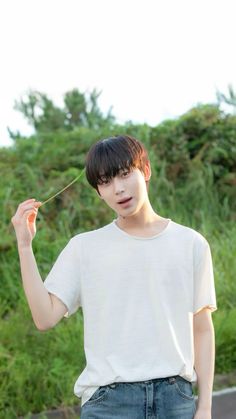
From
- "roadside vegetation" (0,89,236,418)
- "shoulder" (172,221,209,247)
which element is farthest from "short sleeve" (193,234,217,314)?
"roadside vegetation" (0,89,236,418)

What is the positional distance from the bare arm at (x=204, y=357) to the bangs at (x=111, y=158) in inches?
19.8

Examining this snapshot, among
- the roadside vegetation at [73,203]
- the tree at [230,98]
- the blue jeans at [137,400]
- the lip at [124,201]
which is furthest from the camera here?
the tree at [230,98]

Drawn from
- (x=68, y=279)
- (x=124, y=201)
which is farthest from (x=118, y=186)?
(x=68, y=279)

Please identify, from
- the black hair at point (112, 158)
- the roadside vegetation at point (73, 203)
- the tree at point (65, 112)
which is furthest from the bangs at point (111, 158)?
the tree at point (65, 112)

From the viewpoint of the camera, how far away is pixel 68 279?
254 centimetres

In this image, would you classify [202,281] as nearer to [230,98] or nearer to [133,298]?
[133,298]

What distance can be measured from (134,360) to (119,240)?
1.18 feet

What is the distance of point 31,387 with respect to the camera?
479cm

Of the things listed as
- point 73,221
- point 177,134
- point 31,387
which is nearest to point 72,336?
point 31,387

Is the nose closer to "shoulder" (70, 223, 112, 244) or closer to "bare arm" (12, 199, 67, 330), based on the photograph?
"shoulder" (70, 223, 112, 244)

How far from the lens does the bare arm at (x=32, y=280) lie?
2473mm

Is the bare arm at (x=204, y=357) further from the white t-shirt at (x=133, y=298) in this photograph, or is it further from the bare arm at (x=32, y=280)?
the bare arm at (x=32, y=280)

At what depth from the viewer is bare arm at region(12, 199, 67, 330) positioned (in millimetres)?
2473

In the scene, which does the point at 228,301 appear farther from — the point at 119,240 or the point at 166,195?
the point at 119,240
